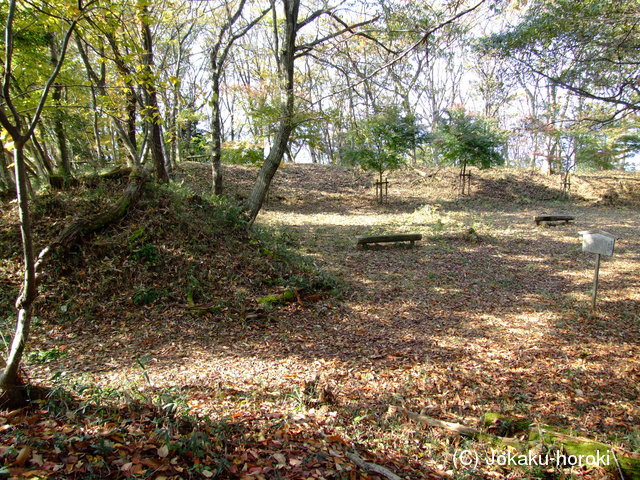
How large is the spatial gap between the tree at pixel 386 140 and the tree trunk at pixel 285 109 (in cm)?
762

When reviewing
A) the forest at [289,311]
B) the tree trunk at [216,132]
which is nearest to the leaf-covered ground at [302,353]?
the forest at [289,311]

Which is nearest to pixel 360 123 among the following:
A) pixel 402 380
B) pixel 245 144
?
pixel 245 144

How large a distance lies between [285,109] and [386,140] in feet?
29.7

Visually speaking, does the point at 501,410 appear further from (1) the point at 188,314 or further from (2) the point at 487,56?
(2) the point at 487,56

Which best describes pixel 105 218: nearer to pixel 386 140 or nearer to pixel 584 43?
pixel 584 43

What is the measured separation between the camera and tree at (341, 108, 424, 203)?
52.1ft

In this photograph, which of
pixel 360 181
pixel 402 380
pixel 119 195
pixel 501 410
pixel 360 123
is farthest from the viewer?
pixel 360 181

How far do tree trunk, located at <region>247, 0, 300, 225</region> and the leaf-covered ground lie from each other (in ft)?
4.90

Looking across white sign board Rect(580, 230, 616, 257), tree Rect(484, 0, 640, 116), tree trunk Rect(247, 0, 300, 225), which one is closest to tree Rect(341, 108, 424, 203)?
tree trunk Rect(247, 0, 300, 225)

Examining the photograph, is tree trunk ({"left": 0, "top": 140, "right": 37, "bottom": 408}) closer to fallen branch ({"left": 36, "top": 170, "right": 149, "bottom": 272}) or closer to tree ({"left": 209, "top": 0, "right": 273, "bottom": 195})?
fallen branch ({"left": 36, "top": 170, "right": 149, "bottom": 272})

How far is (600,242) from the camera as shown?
223 inches

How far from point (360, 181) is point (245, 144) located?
1055 centimetres

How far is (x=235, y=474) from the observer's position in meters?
2.27

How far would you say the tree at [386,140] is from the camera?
15891 mm
